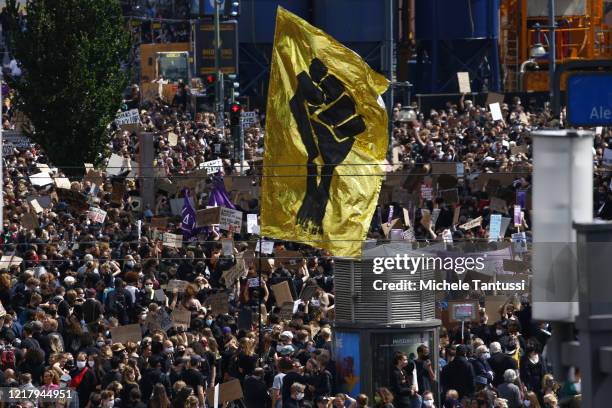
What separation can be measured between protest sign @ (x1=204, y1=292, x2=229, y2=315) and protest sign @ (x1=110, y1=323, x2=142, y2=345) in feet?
5.92

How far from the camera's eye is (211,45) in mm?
39094

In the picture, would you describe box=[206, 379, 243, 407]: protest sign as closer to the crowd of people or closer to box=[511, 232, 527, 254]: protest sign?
the crowd of people

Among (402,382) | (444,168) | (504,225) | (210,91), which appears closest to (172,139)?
(444,168)

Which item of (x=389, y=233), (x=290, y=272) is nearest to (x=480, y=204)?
(x=389, y=233)

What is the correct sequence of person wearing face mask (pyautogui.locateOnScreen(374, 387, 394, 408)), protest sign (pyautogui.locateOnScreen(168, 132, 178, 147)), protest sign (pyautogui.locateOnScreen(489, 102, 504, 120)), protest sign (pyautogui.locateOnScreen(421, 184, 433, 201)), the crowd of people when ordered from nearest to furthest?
person wearing face mask (pyautogui.locateOnScreen(374, 387, 394, 408)) → the crowd of people → protest sign (pyautogui.locateOnScreen(421, 184, 433, 201)) → protest sign (pyautogui.locateOnScreen(168, 132, 178, 147)) → protest sign (pyautogui.locateOnScreen(489, 102, 504, 120))

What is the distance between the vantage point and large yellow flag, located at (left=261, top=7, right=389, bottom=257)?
1559 cm

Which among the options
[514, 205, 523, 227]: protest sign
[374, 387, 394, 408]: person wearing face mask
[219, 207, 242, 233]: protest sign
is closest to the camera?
[374, 387, 394, 408]: person wearing face mask

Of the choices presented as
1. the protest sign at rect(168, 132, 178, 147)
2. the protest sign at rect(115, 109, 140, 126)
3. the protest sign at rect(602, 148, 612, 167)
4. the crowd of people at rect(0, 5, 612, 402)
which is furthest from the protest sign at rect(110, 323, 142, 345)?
the protest sign at rect(115, 109, 140, 126)

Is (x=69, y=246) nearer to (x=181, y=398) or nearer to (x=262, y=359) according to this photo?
(x=262, y=359)

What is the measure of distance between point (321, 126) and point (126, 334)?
8.96ft

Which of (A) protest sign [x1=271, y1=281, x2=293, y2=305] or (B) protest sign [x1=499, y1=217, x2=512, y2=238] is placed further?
(B) protest sign [x1=499, y1=217, x2=512, y2=238]

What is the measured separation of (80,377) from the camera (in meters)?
15.3

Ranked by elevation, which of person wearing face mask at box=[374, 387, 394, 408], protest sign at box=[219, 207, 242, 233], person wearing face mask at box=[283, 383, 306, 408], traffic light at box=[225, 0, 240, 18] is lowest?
person wearing face mask at box=[283, 383, 306, 408]

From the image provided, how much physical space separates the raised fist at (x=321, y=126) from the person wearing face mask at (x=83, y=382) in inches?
89.9
